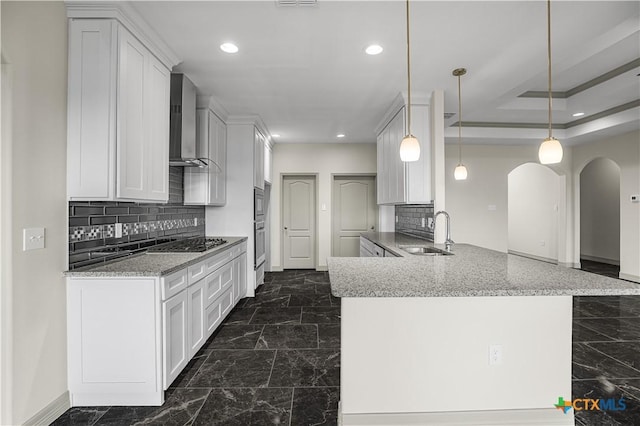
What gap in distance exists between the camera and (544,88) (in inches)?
172

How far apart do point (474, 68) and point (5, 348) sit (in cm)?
394

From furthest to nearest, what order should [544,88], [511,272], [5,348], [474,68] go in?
[544,88] → [474,68] → [511,272] → [5,348]

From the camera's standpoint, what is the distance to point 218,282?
10.6 feet

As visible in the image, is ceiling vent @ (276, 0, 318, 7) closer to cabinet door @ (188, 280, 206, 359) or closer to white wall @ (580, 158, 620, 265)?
cabinet door @ (188, 280, 206, 359)

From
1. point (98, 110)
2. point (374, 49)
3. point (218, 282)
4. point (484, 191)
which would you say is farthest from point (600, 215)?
point (98, 110)

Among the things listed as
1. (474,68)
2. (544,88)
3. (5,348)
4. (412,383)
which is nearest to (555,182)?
(544,88)

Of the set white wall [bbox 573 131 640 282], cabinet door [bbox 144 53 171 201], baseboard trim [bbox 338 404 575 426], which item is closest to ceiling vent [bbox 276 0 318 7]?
cabinet door [bbox 144 53 171 201]

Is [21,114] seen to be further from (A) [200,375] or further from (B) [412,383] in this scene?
(B) [412,383]

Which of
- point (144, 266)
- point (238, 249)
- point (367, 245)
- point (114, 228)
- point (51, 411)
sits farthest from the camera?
point (367, 245)

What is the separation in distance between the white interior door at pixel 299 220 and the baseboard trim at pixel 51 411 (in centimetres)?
464

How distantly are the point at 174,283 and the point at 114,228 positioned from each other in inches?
29.9

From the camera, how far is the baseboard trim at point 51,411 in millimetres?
1788

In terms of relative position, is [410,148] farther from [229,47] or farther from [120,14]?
[120,14]

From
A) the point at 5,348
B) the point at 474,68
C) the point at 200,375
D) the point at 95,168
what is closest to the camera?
the point at 5,348
